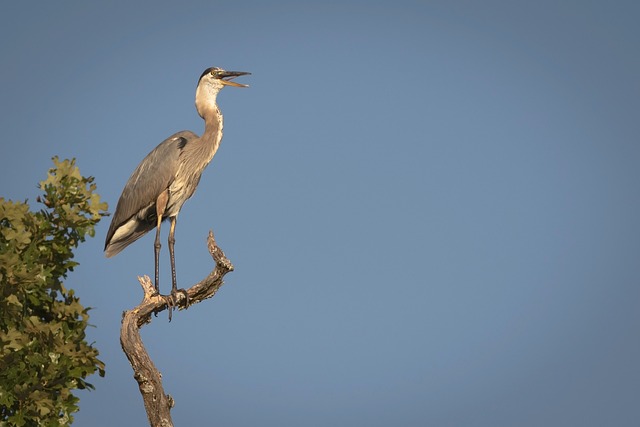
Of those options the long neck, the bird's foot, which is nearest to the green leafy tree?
the bird's foot

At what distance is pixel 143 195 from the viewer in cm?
1418

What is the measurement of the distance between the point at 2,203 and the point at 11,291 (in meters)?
0.96

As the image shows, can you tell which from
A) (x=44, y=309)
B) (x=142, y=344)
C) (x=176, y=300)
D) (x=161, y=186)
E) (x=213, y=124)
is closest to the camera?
(x=44, y=309)

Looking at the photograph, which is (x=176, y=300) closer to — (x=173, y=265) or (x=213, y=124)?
(x=173, y=265)

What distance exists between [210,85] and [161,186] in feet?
7.38

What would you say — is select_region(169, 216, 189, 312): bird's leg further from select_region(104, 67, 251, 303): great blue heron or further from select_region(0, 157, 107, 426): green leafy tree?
select_region(0, 157, 107, 426): green leafy tree

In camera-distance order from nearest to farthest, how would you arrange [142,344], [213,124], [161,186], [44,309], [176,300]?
1. [44,309]
2. [142,344]
3. [176,300]
4. [161,186]
5. [213,124]

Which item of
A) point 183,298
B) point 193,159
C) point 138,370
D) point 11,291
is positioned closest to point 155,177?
point 193,159

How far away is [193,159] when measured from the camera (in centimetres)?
1445

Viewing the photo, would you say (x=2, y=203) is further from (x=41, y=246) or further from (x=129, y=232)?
(x=129, y=232)

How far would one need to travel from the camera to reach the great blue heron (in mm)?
14188

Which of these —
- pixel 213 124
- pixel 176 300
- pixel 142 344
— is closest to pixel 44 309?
pixel 142 344

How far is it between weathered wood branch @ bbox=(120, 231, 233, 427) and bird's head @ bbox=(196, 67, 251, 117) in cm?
427

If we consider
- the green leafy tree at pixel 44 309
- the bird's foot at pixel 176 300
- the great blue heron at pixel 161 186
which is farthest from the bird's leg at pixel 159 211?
the green leafy tree at pixel 44 309
